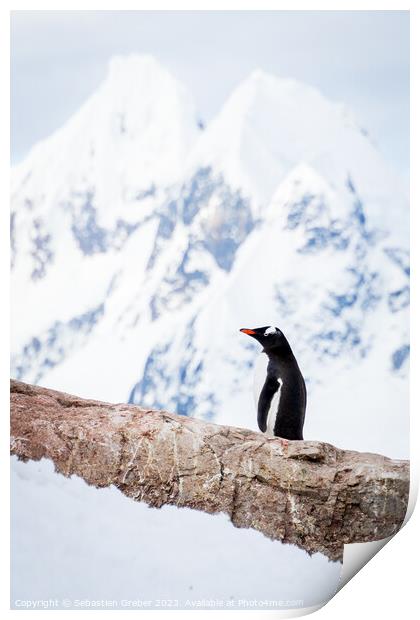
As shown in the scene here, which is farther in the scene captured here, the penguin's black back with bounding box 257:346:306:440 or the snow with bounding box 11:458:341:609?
the penguin's black back with bounding box 257:346:306:440

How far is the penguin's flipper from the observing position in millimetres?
3885

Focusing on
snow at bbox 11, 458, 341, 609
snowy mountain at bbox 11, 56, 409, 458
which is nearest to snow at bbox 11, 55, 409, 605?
snowy mountain at bbox 11, 56, 409, 458

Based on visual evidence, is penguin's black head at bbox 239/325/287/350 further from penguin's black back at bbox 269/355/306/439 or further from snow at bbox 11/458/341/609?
snow at bbox 11/458/341/609

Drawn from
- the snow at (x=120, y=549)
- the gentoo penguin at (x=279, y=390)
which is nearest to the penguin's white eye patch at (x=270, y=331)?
the gentoo penguin at (x=279, y=390)

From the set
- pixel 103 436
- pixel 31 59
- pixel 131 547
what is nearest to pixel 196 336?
pixel 103 436

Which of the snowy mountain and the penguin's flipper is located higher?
the snowy mountain

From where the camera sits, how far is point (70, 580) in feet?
12.2

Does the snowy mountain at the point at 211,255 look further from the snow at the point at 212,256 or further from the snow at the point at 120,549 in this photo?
the snow at the point at 120,549

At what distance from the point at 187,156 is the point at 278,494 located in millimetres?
1392

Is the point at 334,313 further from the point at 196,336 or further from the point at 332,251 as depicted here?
the point at 196,336

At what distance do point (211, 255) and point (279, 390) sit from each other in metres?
0.62

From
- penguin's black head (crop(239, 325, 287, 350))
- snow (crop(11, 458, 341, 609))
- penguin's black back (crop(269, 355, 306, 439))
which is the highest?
penguin's black head (crop(239, 325, 287, 350))

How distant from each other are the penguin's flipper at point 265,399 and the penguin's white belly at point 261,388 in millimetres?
11

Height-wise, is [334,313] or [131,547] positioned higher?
[334,313]
